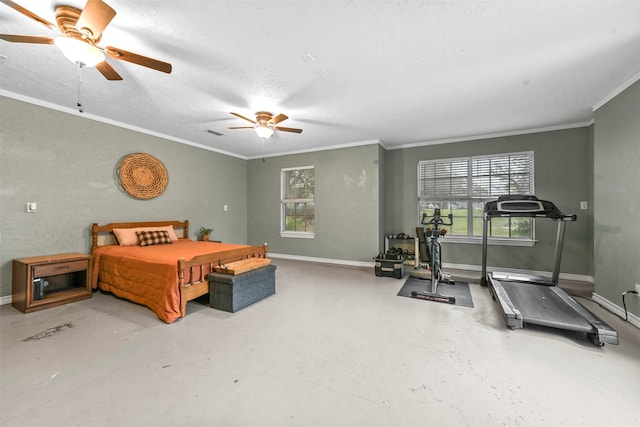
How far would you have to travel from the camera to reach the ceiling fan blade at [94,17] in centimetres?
161

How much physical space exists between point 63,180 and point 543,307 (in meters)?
6.69

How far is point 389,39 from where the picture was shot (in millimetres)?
2229

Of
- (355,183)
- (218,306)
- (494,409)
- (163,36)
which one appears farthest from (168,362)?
(355,183)

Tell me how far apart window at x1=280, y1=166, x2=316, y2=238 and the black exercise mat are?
265 centimetres

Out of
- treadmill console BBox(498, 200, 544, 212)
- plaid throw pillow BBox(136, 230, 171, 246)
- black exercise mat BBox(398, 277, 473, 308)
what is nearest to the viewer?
black exercise mat BBox(398, 277, 473, 308)

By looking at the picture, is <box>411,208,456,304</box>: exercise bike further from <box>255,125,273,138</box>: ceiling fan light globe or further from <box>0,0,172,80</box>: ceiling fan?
<box>0,0,172,80</box>: ceiling fan

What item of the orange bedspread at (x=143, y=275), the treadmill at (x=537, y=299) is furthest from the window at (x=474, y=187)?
the orange bedspread at (x=143, y=275)

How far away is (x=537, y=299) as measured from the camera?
10.3 ft

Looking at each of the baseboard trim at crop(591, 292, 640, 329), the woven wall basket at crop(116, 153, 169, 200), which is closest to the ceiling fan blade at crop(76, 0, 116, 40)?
the woven wall basket at crop(116, 153, 169, 200)

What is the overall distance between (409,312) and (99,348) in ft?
10.6

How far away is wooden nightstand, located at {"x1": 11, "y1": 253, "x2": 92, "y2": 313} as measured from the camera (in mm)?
3018

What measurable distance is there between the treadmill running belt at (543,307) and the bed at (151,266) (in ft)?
11.8

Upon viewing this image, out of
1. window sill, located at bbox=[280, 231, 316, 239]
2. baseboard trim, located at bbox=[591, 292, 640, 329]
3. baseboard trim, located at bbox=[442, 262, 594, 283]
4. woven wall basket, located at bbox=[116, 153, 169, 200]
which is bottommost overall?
baseboard trim, located at bbox=[591, 292, 640, 329]

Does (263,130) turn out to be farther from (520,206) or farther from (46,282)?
(520,206)
